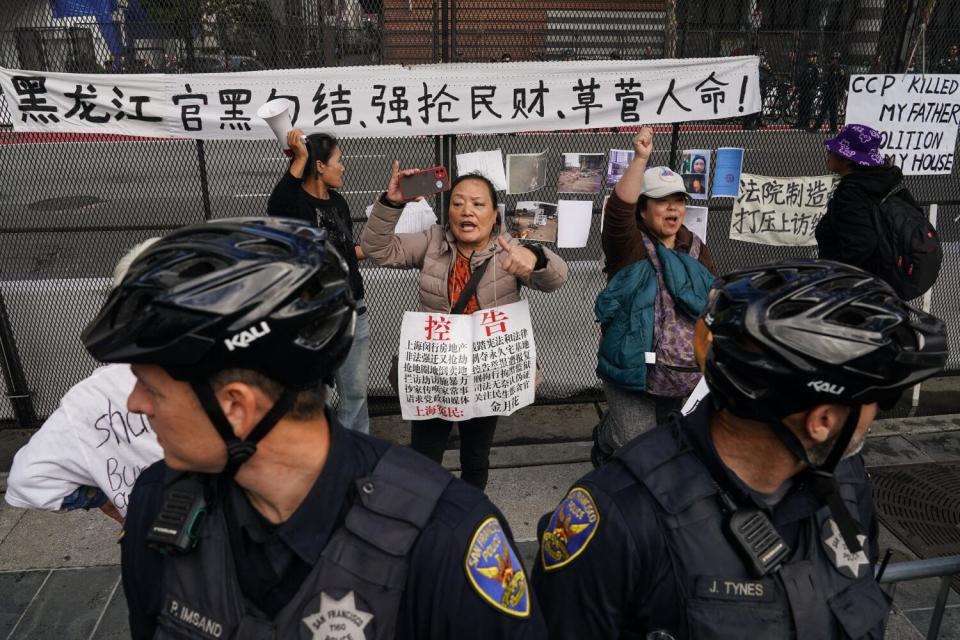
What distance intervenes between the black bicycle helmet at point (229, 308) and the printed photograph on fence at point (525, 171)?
3.28m

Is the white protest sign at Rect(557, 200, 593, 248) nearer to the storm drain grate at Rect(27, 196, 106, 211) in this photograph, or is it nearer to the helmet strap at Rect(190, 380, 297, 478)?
the storm drain grate at Rect(27, 196, 106, 211)

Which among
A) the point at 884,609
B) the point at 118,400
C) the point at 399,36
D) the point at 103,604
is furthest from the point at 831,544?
the point at 399,36

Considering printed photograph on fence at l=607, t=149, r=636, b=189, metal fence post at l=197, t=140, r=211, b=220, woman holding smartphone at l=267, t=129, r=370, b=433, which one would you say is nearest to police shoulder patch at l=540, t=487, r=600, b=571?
woman holding smartphone at l=267, t=129, r=370, b=433

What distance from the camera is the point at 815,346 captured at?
143 cm

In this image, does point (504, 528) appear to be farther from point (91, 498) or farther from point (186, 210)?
point (186, 210)

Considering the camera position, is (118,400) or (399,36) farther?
(399,36)

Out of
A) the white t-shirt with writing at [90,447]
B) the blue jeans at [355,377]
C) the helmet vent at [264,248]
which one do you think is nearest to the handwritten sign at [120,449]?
the white t-shirt with writing at [90,447]

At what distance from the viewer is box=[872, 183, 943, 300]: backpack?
12.6 ft

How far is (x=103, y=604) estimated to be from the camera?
3.41m

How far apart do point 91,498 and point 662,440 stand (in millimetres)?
1804

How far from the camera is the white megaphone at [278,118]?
153 inches

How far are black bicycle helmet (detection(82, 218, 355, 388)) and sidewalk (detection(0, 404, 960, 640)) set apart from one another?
2.57 metres

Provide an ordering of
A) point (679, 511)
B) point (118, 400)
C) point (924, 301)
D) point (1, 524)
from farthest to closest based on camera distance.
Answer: point (924, 301), point (1, 524), point (118, 400), point (679, 511)

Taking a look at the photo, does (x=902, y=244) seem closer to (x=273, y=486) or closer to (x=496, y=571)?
(x=496, y=571)
